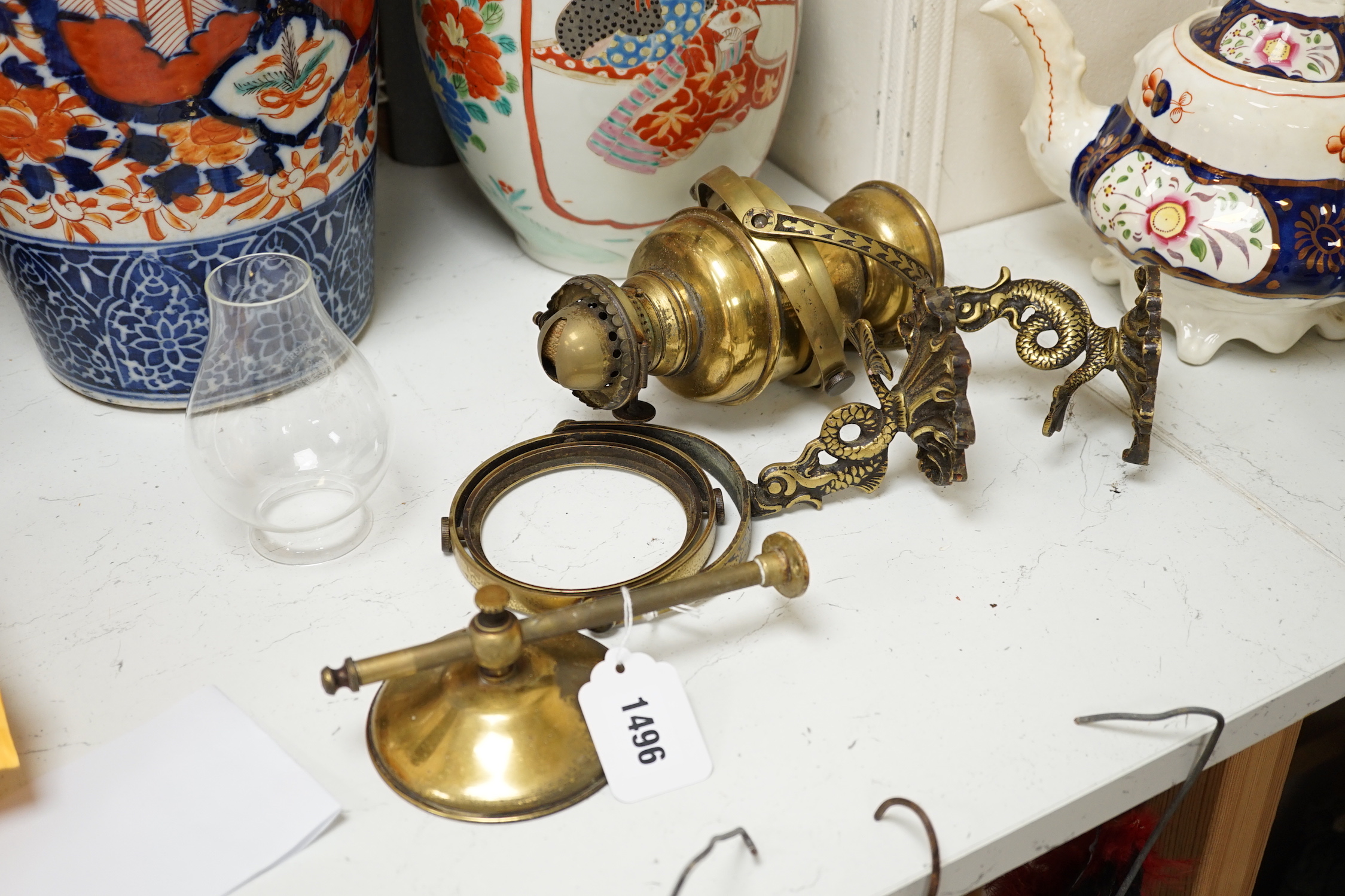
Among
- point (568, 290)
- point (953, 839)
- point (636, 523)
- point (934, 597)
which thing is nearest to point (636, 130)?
point (568, 290)

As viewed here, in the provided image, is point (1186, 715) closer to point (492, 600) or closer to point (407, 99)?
point (492, 600)

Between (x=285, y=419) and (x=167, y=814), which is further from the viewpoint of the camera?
(x=285, y=419)

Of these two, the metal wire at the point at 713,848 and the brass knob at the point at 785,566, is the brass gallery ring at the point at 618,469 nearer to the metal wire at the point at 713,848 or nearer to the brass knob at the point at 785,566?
the brass knob at the point at 785,566

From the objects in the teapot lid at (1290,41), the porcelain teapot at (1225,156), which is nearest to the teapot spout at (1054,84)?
the porcelain teapot at (1225,156)

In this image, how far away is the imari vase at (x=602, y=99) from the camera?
0.82 metres

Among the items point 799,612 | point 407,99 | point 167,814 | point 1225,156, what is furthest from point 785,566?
point 407,99

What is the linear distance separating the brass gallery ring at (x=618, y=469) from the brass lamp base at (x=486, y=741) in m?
0.06

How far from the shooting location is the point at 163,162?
2.35 ft

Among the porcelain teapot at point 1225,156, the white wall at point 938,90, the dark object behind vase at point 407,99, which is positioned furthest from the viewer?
the dark object behind vase at point 407,99

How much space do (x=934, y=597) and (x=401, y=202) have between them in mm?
656

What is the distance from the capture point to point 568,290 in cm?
75

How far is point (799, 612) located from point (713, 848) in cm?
17

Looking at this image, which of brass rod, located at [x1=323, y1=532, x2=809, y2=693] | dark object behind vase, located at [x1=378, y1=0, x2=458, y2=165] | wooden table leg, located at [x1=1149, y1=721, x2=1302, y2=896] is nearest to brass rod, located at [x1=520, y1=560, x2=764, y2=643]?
brass rod, located at [x1=323, y1=532, x2=809, y2=693]

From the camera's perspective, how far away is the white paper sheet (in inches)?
21.7
